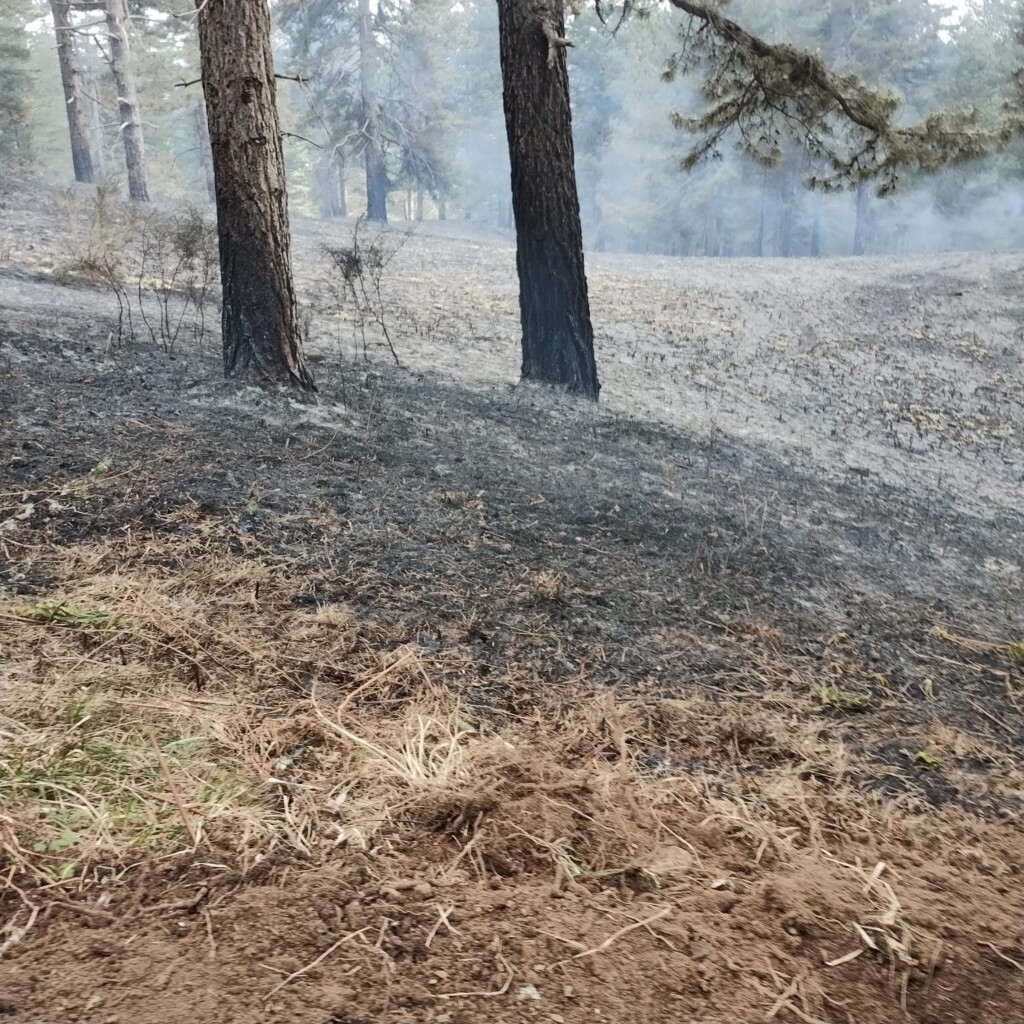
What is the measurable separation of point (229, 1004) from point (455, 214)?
70553 mm

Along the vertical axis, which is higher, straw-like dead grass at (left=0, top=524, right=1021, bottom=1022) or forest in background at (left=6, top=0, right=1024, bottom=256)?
forest in background at (left=6, top=0, right=1024, bottom=256)

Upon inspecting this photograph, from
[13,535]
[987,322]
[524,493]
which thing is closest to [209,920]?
[13,535]

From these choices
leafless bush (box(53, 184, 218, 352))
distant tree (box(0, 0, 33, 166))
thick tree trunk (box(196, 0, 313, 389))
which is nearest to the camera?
thick tree trunk (box(196, 0, 313, 389))

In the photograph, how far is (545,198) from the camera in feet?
27.6

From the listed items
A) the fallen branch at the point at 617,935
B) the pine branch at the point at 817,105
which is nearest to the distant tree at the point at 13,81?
the pine branch at the point at 817,105

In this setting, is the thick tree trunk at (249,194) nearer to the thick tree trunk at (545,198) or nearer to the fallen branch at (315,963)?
the thick tree trunk at (545,198)

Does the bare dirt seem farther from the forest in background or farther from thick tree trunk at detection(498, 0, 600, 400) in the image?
the forest in background

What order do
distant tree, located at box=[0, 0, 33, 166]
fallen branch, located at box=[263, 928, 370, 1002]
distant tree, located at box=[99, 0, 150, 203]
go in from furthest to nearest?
1. distant tree, located at box=[0, 0, 33, 166]
2. distant tree, located at box=[99, 0, 150, 203]
3. fallen branch, located at box=[263, 928, 370, 1002]

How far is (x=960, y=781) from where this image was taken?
3.13 m

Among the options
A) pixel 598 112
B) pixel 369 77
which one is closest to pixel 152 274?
pixel 369 77

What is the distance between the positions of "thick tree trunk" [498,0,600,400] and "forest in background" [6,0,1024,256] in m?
16.1

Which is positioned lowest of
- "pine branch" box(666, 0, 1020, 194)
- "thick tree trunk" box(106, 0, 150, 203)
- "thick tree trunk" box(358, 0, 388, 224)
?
"pine branch" box(666, 0, 1020, 194)

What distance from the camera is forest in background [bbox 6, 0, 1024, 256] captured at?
29.1m

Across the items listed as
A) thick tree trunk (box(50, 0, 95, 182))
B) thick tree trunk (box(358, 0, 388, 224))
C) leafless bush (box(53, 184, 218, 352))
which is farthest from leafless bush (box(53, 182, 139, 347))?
thick tree trunk (box(358, 0, 388, 224))
